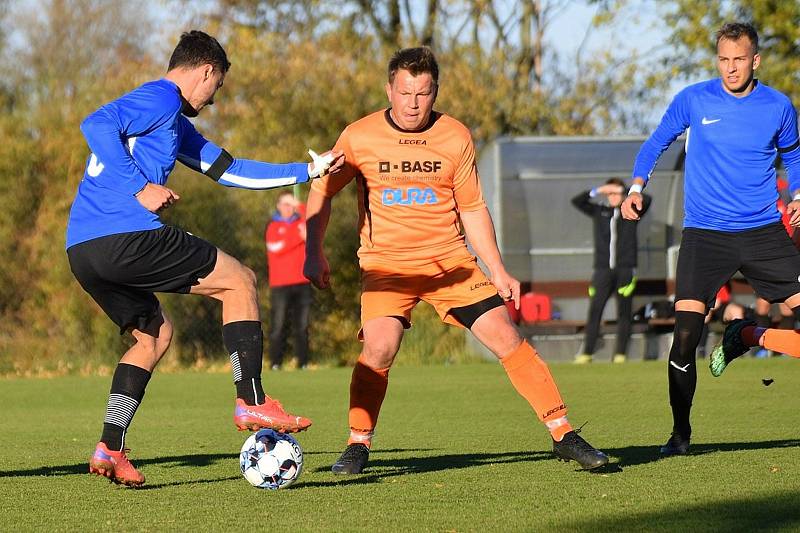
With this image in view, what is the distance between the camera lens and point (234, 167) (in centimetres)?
643

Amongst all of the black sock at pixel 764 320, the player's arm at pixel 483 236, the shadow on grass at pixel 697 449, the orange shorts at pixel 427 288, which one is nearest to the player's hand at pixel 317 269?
the orange shorts at pixel 427 288

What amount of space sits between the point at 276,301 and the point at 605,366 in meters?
4.20

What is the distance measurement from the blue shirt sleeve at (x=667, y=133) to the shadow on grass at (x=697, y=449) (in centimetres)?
150

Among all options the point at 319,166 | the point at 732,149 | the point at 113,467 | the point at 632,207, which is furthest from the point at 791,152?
the point at 113,467

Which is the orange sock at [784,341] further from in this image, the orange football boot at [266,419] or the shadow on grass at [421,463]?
the orange football boot at [266,419]

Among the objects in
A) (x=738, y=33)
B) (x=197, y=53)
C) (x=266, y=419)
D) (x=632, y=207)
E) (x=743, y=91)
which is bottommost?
(x=266, y=419)

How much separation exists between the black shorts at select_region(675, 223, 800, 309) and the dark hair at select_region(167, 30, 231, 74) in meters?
2.75

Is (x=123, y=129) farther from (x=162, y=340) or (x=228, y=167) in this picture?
(x=162, y=340)

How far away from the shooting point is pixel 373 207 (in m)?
6.61

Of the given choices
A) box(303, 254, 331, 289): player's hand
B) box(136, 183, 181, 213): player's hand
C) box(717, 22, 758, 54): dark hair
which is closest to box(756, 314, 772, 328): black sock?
box(717, 22, 758, 54): dark hair

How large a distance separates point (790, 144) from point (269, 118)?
14.2 m

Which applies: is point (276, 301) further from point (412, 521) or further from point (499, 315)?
point (412, 521)

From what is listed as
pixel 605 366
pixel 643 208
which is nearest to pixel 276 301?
Answer: pixel 605 366

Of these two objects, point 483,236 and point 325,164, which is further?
point 483,236
